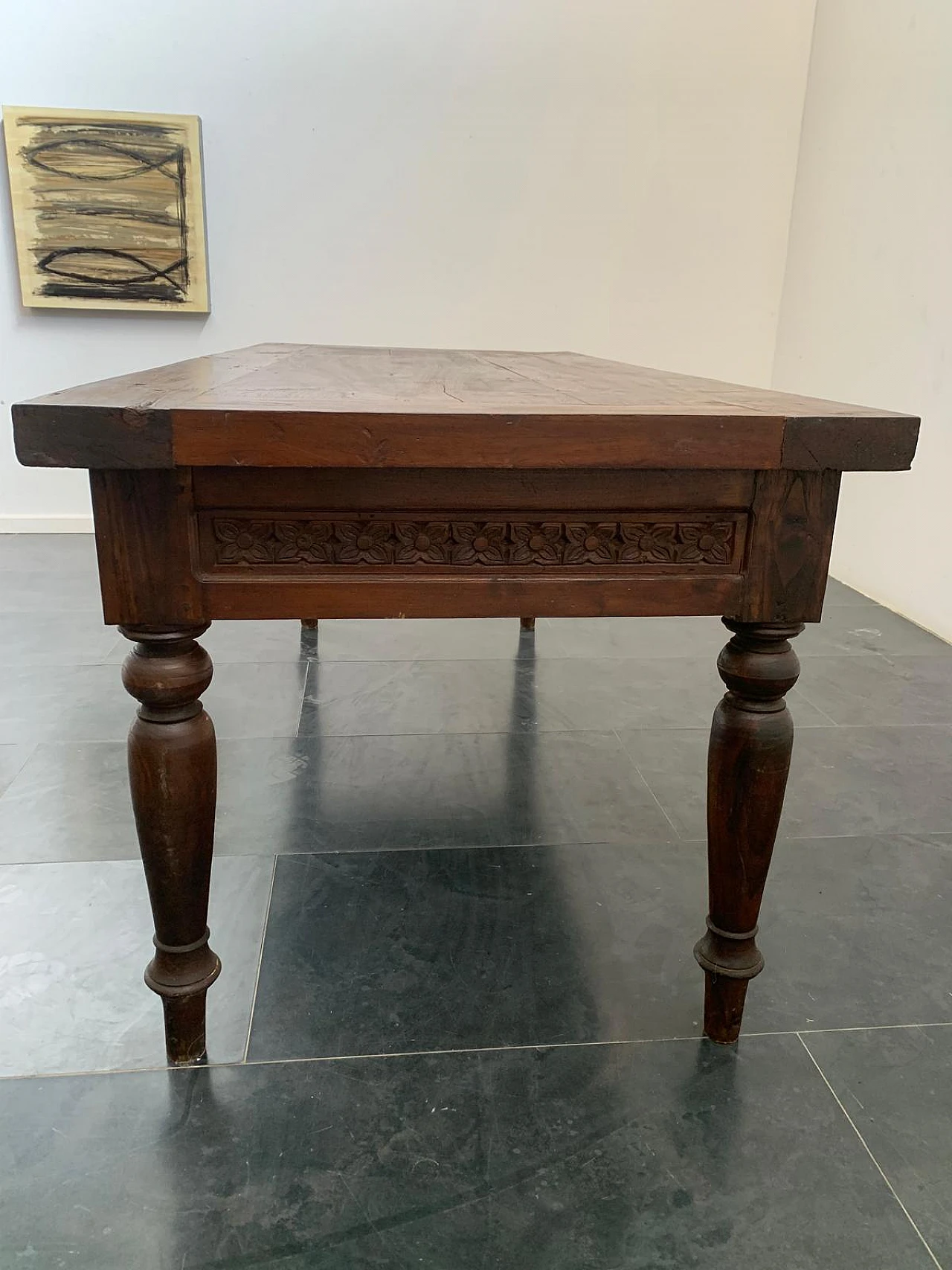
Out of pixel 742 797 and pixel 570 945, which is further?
pixel 570 945

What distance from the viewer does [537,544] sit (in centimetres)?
86

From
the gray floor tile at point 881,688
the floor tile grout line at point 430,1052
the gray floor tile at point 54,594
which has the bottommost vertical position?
the gray floor tile at point 54,594

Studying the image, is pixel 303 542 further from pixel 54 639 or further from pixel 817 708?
pixel 54 639

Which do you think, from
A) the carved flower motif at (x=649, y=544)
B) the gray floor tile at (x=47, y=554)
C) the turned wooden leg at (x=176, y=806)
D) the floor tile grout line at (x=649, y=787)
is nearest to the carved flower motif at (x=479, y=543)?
the carved flower motif at (x=649, y=544)

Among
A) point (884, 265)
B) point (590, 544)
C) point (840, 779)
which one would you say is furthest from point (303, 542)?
point (884, 265)

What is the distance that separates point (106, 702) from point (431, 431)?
1436 mm

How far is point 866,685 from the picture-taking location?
2193mm

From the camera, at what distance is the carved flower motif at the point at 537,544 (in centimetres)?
86

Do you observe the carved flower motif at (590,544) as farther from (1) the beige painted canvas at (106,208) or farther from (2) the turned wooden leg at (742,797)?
(1) the beige painted canvas at (106,208)

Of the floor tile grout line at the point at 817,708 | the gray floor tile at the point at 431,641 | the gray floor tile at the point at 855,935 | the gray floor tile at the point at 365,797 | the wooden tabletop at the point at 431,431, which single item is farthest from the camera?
the gray floor tile at the point at 431,641

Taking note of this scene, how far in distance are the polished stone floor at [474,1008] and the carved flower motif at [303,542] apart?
56 centimetres

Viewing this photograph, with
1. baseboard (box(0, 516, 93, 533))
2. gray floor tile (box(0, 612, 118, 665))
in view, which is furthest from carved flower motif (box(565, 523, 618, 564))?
baseboard (box(0, 516, 93, 533))

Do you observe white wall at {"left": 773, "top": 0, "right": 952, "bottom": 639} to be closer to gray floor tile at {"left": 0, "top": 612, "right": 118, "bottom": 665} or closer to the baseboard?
gray floor tile at {"left": 0, "top": 612, "right": 118, "bottom": 665}

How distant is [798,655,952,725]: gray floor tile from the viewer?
2012mm
